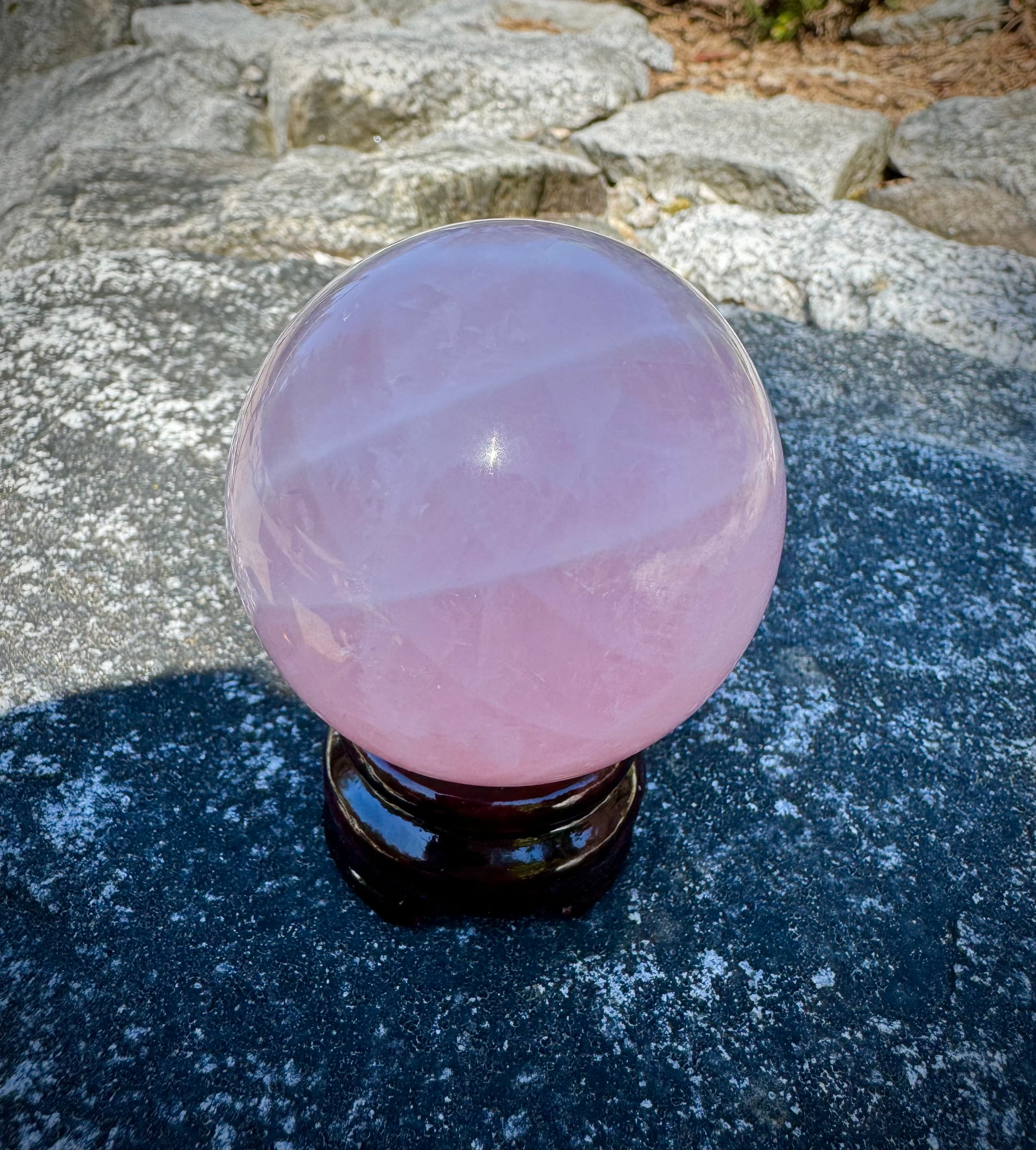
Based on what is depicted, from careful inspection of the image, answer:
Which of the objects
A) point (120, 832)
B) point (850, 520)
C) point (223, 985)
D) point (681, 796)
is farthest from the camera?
point (850, 520)

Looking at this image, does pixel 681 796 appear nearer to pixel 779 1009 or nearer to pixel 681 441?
pixel 779 1009

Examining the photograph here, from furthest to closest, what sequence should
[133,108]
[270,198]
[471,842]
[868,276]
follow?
1. [133,108]
2. [270,198]
3. [868,276]
4. [471,842]

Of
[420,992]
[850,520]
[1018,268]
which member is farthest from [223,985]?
[1018,268]

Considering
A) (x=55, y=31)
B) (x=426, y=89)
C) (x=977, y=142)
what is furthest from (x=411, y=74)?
(x=977, y=142)

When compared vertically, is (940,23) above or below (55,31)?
below

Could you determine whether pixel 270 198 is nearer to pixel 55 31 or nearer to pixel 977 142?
pixel 55 31

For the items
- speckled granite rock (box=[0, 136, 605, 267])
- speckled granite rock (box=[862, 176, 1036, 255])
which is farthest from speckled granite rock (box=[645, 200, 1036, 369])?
speckled granite rock (box=[0, 136, 605, 267])

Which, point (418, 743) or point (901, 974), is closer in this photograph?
point (418, 743)
